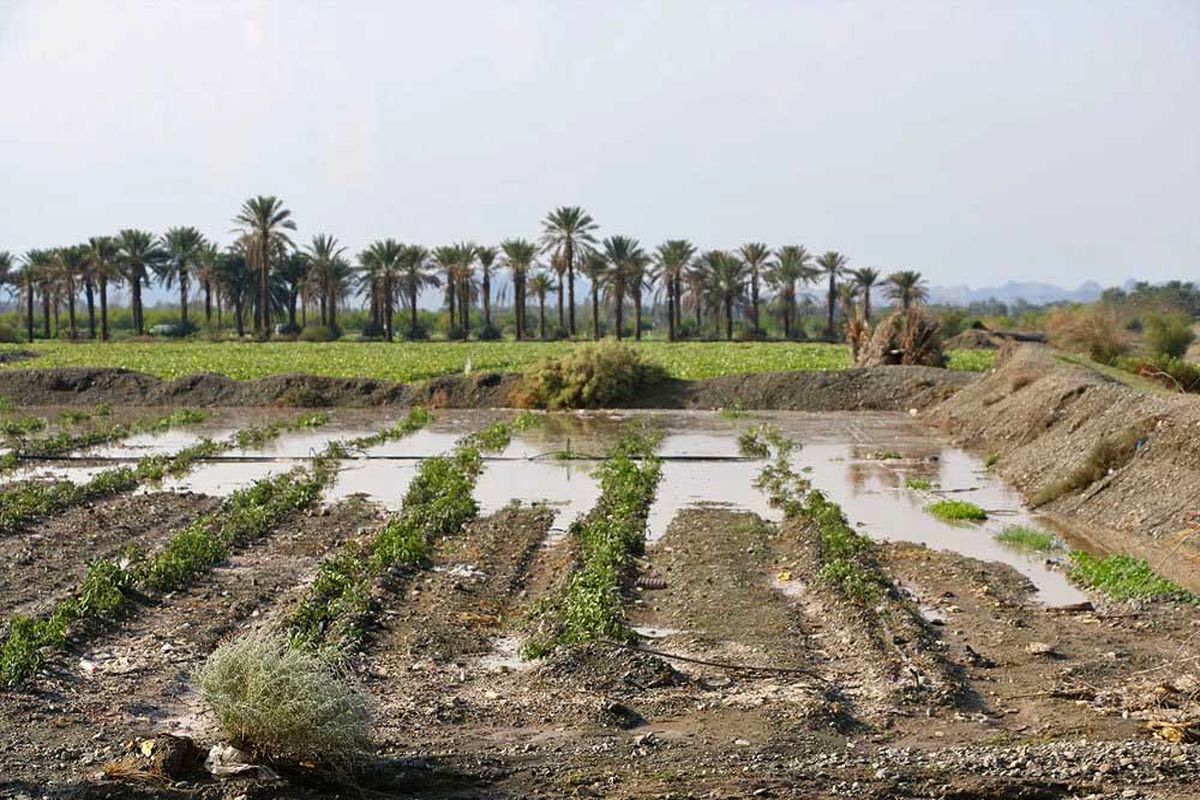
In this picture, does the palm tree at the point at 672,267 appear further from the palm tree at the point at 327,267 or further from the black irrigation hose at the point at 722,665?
the black irrigation hose at the point at 722,665

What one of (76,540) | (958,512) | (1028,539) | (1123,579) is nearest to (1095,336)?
(958,512)

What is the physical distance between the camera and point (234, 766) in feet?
23.4

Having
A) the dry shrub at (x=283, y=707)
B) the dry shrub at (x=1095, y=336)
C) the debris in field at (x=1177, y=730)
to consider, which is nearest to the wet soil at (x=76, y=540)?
the dry shrub at (x=283, y=707)

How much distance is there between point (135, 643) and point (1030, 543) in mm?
9868

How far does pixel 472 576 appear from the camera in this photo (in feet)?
42.0

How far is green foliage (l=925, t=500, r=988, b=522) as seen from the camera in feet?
56.3

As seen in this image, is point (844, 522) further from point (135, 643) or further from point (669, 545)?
point (135, 643)

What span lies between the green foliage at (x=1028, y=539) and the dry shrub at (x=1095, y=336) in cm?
2698

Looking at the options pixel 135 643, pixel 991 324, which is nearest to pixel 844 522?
pixel 135 643

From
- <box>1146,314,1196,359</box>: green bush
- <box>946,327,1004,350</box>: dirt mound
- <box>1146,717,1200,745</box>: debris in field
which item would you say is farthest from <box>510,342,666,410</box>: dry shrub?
<box>946,327,1004,350</box>: dirt mound

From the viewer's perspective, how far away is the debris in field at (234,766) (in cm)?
698

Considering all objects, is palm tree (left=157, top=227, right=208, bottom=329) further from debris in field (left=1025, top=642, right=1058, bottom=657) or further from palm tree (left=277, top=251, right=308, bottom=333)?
debris in field (left=1025, top=642, right=1058, bottom=657)

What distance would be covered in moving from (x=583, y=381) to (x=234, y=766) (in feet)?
91.9

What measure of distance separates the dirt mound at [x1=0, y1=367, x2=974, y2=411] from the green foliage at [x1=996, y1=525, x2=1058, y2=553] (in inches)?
732
